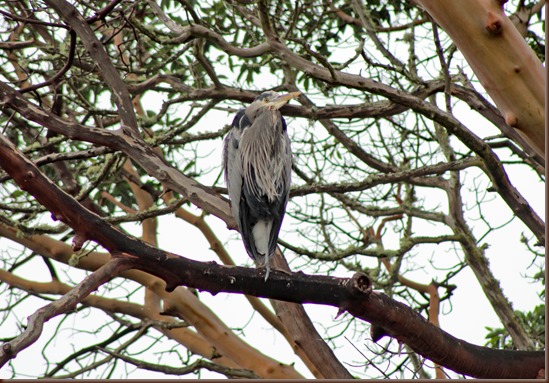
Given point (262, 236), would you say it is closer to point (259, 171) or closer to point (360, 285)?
point (259, 171)

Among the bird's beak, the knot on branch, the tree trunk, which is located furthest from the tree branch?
the bird's beak

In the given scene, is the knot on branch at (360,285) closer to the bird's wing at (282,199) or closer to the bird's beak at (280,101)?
the bird's wing at (282,199)

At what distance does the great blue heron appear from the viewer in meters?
3.60

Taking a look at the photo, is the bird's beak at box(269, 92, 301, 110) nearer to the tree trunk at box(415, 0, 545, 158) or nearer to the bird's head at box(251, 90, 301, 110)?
the bird's head at box(251, 90, 301, 110)

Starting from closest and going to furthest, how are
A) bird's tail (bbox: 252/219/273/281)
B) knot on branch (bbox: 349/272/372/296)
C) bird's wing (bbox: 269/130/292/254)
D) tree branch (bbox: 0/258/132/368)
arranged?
1. tree branch (bbox: 0/258/132/368)
2. knot on branch (bbox: 349/272/372/296)
3. bird's tail (bbox: 252/219/273/281)
4. bird's wing (bbox: 269/130/292/254)

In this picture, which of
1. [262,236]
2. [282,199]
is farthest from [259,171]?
[262,236]

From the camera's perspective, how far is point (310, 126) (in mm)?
5434

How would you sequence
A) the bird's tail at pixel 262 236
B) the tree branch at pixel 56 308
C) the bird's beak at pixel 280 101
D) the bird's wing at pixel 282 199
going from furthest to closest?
the bird's beak at pixel 280 101
the bird's wing at pixel 282 199
the bird's tail at pixel 262 236
the tree branch at pixel 56 308

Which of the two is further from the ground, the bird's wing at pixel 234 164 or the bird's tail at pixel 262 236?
the bird's wing at pixel 234 164

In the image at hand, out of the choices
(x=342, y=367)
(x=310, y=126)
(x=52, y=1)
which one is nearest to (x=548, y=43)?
(x=342, y=367)

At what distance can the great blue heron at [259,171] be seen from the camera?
3602 mm

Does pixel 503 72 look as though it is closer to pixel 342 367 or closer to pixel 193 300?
pixel 342 367

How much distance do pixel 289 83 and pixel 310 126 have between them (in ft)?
2.44

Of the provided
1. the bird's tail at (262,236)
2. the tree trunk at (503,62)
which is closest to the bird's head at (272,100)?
the bird's tail at (262,236)
